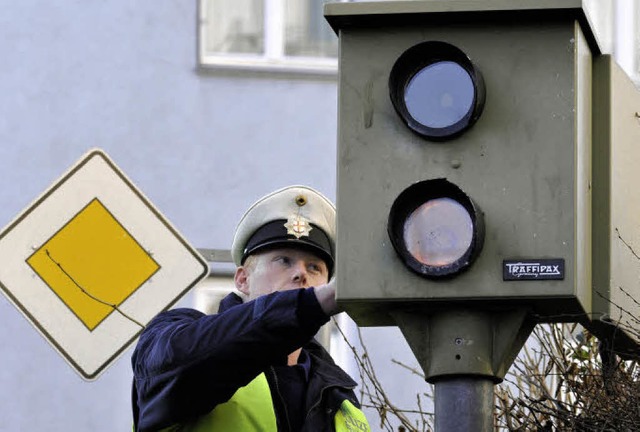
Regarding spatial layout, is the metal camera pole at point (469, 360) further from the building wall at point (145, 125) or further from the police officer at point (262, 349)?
the building wall at point (145, 125)

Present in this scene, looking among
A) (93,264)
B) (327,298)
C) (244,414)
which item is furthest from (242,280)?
(93,264)

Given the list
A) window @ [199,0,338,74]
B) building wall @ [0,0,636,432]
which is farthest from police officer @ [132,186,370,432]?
window @ [199,0,338,74]

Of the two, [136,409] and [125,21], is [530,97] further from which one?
[125,21]

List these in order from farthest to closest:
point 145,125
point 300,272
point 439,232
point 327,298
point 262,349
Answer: point 145,125 → point 300,272 → point 262,349 → point 327,298 → point 439,232

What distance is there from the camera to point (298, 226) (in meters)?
6.14

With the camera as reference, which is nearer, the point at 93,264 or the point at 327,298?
the point at 327,298

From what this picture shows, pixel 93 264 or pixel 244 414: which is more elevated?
pixel 93 264

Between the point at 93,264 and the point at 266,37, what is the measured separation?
628 centimetres

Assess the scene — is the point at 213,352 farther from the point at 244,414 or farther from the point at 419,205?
the point at 419,205

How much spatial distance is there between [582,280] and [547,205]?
19 cm

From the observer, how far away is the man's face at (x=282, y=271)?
6.04 m

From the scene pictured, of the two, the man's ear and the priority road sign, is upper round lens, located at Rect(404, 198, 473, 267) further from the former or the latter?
the priority road sign

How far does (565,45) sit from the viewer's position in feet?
16.3

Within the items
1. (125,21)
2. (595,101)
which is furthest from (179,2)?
(595,101)
